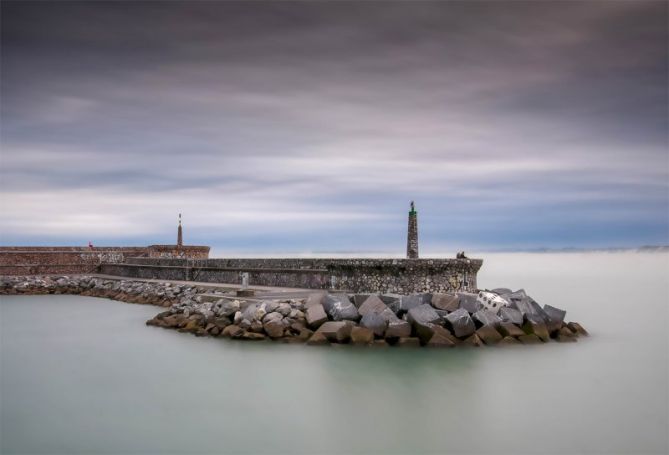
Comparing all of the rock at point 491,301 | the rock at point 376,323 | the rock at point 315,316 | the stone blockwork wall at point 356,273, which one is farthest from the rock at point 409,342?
the rock at point 491,301

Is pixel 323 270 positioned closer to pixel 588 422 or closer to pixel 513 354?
pixel 513 354

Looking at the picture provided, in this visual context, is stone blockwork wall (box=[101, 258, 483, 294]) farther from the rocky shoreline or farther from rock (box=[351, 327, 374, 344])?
rock (box=[351, 327, 374, 344])

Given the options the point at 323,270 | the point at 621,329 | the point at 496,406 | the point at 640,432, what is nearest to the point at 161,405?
the point at 496,406

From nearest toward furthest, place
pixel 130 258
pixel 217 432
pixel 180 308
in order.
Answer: pixel 217 432, pixel 180 308, pixel 130 258

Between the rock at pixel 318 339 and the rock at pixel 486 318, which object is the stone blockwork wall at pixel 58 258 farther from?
the rock at pixel 486 318

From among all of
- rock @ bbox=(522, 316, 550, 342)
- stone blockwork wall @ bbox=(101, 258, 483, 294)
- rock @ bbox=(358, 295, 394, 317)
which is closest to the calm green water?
rock @ bbox=(522, 316, 550, 342)

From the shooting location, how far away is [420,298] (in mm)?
12008

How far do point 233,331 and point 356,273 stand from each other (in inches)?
125

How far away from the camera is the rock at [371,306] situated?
38.2ft

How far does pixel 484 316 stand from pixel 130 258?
2073 centimetres

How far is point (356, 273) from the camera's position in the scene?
13.4m

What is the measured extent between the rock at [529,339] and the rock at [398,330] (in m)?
2.38

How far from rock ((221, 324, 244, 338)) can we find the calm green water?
0.23 m

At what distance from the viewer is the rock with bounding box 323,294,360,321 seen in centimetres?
1157
